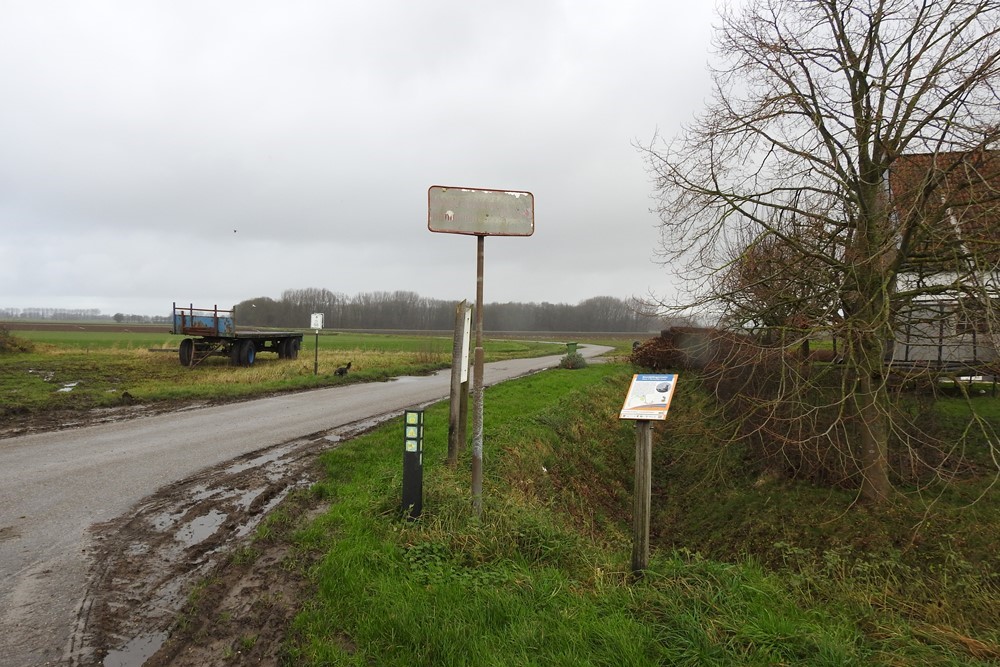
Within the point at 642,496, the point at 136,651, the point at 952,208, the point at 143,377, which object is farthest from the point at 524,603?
the point at 143,377

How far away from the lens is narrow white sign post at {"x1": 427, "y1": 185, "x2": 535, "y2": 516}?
443cm

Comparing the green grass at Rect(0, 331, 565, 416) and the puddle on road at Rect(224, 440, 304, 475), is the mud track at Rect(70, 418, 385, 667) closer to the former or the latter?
the puddle on road at Rect(224, 440, 304, 475)

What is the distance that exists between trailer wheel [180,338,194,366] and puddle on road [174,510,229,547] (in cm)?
1783

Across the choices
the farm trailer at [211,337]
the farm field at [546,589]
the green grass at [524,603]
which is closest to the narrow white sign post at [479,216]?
the green grass at [524,603]

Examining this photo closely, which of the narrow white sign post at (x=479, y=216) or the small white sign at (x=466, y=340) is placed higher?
the narrow white sign post at (x=479, y=216)

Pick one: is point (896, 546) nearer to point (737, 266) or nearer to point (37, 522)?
point (737, 266)

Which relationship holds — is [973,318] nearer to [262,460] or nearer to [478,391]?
[478,391]

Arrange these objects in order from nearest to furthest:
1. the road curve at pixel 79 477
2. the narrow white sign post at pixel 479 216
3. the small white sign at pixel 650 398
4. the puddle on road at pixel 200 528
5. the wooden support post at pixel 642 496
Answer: the road curve at pixel 79 477 → the small white sign at pixel 650 398 → the wooden support post at pixel 642 496 → the narrow white sign post at pixel 479 216 → the puddle on road at pixel 200 528

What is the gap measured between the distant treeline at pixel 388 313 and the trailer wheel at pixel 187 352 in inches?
2166

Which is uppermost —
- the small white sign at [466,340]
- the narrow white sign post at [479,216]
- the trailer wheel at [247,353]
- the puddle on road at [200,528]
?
the narrow white sign post at [479,216]

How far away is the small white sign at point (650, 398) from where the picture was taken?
12.1 ft

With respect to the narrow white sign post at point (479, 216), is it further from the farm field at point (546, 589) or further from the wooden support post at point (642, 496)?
the wooden support post at point (642, 496)

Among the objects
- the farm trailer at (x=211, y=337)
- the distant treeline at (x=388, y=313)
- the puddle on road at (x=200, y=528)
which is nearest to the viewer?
the puddle on road at (x=200, y=528)

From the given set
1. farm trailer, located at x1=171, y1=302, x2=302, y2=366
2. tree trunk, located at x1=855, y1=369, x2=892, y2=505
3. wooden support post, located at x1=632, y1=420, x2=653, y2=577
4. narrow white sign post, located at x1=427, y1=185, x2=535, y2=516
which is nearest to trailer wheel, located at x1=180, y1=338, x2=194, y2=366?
farm trailer, located at x1=171, y1=302, x2=302, y2=366
